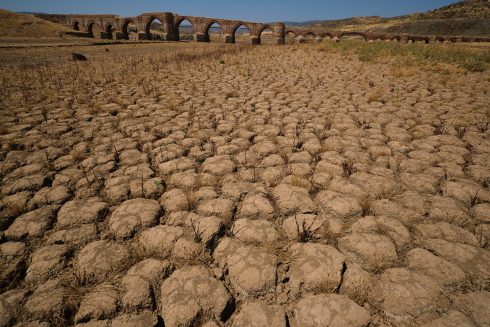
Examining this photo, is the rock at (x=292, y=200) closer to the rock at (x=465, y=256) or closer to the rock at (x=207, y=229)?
the rock at (x=207, y=229)

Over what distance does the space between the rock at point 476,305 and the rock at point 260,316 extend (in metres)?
0.83

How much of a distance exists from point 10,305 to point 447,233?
97.3 inches

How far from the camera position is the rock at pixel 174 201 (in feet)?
6.41

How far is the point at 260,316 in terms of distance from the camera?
123cm

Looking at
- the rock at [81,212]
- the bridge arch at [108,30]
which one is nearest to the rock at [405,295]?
the rock at [81,212]

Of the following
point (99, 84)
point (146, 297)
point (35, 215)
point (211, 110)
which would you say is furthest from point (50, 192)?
point (99, 84)

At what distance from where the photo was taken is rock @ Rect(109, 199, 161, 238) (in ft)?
5.74

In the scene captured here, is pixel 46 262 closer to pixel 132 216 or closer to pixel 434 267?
pixel 132 216

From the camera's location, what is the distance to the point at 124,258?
1.54 m

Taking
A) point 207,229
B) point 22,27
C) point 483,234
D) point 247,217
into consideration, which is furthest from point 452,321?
point 22,27

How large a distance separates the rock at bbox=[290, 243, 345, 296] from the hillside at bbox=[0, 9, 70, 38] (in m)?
27.5

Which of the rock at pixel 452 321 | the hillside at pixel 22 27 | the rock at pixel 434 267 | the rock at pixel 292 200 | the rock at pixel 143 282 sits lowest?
the rock at pixel 143 282

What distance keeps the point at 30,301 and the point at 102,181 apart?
118 centimetres

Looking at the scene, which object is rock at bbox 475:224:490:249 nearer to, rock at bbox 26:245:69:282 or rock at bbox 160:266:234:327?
rock at bbox 160:266:234:327
